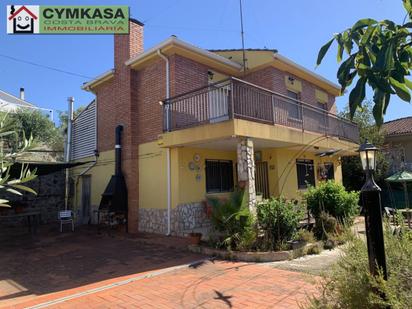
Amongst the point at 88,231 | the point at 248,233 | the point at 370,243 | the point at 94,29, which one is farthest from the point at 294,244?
the point at 94,29

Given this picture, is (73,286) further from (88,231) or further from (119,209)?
(88,231)

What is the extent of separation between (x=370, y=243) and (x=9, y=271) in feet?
24.7

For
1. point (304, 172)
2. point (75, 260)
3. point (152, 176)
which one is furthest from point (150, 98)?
point (304, 172)

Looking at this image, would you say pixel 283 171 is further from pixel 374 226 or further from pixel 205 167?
pixel 374 226

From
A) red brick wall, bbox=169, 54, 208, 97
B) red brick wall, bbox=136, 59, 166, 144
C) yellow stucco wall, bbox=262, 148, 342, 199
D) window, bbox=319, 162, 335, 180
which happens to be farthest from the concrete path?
window, bbox=319, 162, 335, 180

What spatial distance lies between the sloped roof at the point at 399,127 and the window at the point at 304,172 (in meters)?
11.2

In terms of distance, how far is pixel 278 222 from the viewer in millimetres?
8203

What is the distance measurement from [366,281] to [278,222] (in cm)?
477

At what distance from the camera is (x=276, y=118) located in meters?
11.7

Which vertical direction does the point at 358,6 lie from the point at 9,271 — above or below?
above

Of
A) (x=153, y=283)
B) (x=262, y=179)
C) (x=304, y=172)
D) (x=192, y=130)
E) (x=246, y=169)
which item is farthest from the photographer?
(x=304, y=172)

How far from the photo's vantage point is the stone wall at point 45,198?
1512 cm

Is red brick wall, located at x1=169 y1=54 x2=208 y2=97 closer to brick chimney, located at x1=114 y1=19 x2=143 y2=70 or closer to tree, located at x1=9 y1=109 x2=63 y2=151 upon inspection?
brick chimney, located at x1=114 y1=19 x2=143 y2=70

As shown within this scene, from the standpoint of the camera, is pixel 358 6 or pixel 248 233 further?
pixel 248 233
